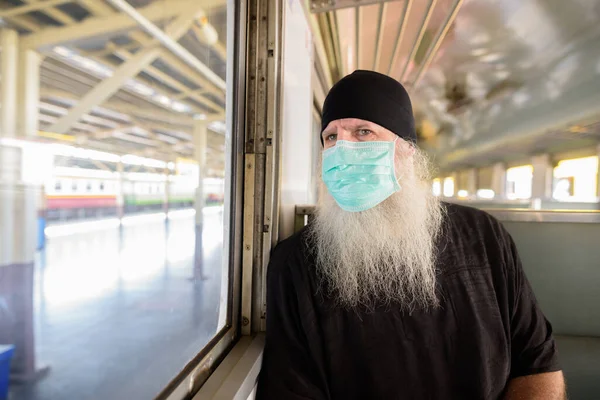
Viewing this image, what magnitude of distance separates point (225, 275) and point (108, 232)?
526mm

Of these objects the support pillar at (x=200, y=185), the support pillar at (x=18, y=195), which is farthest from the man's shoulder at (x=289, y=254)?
the support pillar at (x=18, y=195)

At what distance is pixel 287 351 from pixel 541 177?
6.13m

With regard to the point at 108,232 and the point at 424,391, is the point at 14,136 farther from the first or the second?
the point at 424,391

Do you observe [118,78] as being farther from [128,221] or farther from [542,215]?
[542,215]

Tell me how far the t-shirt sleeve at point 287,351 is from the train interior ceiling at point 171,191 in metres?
0.09

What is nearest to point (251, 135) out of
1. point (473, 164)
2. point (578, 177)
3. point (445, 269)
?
point (445, 269)

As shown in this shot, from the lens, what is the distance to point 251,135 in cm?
149

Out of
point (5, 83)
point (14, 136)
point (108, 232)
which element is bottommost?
point (108, 232)

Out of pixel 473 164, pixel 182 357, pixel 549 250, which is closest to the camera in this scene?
pixel 182 357

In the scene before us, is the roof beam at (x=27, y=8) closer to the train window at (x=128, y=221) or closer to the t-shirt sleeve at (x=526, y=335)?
the train window at (x=128, y=221)

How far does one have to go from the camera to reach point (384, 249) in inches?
53.7

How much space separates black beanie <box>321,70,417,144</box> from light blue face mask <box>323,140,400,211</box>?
12cm

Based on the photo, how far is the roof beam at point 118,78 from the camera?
86 centimetres

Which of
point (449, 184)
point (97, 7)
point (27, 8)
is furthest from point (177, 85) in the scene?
point (449, 184)
